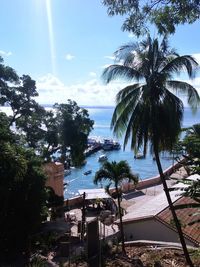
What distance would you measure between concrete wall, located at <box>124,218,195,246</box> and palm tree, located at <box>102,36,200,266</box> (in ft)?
10.1

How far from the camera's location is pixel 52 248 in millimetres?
15844

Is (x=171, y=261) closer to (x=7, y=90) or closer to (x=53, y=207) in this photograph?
(x=53, y=207)

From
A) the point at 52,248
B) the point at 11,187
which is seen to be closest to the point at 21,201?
the point at 11,187

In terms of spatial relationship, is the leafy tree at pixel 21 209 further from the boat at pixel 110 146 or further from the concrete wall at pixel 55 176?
the boat at pixel 110 146

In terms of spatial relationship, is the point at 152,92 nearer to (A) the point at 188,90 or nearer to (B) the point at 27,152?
(A) the point at 188,90

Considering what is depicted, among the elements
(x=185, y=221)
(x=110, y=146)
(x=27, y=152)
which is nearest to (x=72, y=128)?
(x=27, y=152)

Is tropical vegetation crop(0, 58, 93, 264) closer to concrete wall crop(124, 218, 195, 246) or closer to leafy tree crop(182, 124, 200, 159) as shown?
concrete wall crop(124, 218, 195, 246)

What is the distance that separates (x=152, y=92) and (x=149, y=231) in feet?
22.4

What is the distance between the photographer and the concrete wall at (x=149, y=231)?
1625cm

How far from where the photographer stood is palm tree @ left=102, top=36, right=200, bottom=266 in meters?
13.9

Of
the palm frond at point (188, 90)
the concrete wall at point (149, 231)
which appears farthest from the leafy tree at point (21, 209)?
the palm frond at point (188, 90)

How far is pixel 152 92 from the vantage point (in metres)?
13.9

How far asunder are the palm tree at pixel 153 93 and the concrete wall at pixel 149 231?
10.1ft

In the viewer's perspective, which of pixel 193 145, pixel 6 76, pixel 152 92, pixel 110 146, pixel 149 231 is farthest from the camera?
pixel 110 146
